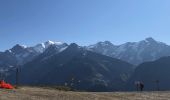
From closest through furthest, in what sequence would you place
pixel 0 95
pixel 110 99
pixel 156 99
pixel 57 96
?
1. pixel 0 95
2. pixel 57 96
3. pixel 110 99
4. pixel 156 99

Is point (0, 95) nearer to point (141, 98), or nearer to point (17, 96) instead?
point (17, 96)

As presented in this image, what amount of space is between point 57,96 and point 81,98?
3184 mm

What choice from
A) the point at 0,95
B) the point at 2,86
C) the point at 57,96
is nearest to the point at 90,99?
the point at 57,96

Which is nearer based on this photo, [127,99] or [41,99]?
[41,99]

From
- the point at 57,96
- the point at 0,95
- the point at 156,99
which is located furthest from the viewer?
the point at 156,99

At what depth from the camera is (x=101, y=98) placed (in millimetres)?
54438

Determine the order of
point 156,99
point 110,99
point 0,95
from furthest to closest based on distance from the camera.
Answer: point 156,99 → point 110,99 → point 0,95

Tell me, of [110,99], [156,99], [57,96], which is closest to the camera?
[57,96]

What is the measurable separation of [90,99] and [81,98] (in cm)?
121

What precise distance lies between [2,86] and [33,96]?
1406 centimetres

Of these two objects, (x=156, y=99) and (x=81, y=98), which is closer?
(x=81, y=98)

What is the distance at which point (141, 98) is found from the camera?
58.9 m

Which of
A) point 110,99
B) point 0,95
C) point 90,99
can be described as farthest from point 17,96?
point 110,99

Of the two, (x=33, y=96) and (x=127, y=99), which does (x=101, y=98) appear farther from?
(x=33, y=96)
